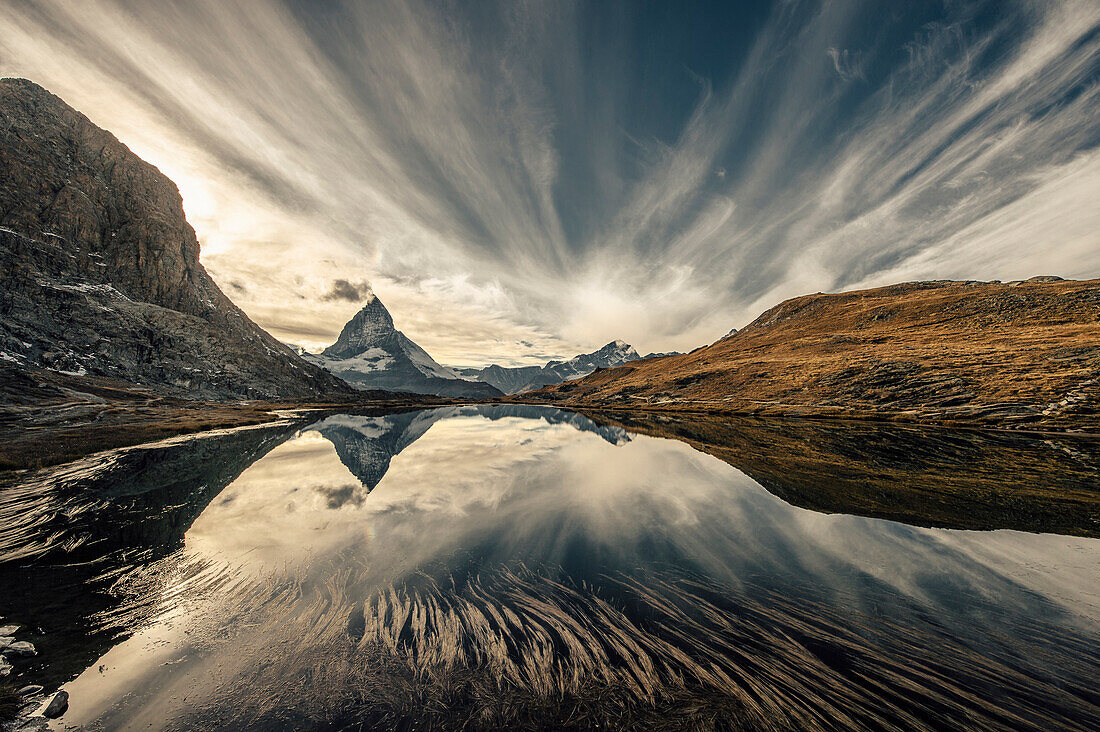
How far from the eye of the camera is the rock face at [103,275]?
101688 mm

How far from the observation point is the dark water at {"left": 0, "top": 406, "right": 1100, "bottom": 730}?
23.2 ft

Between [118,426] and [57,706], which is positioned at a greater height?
[57,706]

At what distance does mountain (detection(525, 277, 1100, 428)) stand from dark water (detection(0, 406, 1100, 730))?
147 ft

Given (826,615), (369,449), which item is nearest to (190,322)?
(369,449)

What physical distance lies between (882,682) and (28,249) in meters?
210

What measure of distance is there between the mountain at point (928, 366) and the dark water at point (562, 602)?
44777mm

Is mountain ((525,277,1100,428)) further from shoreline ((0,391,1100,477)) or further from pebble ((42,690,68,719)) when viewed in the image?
pebble ((42,690,68,719))

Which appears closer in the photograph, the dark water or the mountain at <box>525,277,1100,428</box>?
the dark water

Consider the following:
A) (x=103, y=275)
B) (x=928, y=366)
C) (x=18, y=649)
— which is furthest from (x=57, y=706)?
(x=103, y=275)

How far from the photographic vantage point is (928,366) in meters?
70.0

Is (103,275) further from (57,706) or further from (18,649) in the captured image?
(57,706)

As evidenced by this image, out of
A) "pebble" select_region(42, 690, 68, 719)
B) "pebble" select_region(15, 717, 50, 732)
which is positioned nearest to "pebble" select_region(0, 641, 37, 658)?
"pebble" select_region(42, 690, 68, 719)

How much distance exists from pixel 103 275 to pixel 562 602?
699 ft

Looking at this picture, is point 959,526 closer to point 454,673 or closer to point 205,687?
point 454,673
